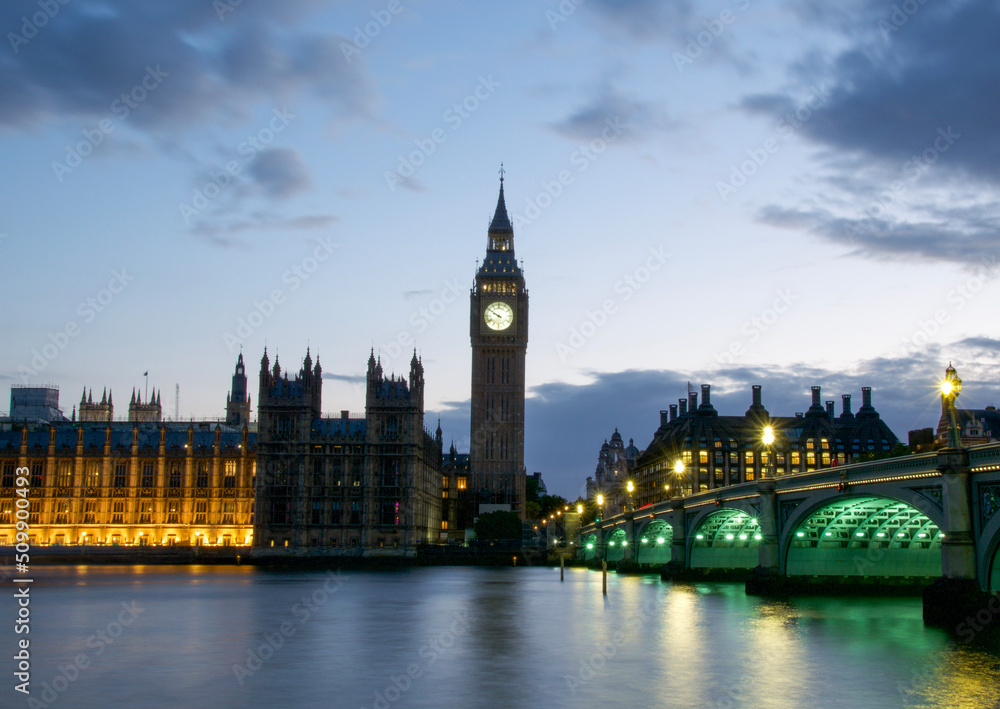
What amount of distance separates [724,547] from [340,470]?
82.0 meters

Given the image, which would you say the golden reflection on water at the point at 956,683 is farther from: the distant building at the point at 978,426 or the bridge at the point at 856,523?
the distant building at the point at 978,426

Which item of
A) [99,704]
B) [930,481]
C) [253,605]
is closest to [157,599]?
[253,605]

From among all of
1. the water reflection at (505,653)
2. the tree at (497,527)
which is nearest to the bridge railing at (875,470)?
the water reflection at (505,653)

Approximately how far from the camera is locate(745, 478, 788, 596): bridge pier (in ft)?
244

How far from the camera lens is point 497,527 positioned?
18375 cm

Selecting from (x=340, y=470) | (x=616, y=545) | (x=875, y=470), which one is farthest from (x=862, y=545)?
(x=340, y=470)

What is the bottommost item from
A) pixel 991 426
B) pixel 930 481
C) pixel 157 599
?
pixel 157 599

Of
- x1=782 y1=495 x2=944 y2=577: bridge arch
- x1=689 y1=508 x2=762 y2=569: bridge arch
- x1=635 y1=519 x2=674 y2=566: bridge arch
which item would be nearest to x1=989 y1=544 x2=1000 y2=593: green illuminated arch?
x1=782 y1=495 x2=944 y2=577: bridge arch

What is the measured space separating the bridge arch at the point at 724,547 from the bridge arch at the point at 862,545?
87.0 ft

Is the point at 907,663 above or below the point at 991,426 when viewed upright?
below

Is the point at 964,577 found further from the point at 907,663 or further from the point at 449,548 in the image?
the point at 449,548

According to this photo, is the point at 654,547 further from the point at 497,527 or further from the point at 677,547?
the point at 497,527

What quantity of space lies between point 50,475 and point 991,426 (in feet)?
482

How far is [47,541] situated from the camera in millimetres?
183500
